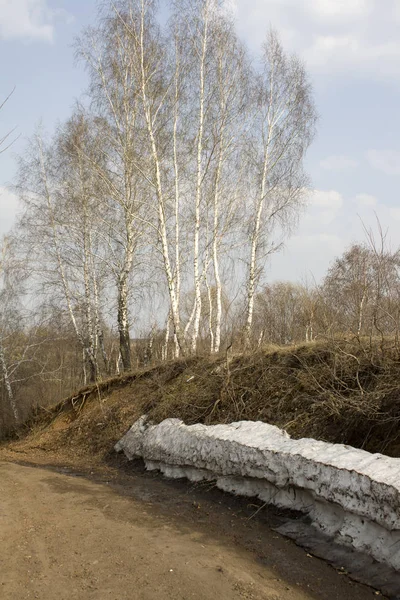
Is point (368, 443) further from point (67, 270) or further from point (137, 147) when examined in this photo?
point (67, 270)

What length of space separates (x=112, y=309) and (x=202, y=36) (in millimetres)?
9562

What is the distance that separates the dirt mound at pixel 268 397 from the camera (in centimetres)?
779

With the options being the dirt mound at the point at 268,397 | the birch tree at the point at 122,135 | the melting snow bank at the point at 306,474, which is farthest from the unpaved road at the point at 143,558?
the birch tree at the point at 122,135

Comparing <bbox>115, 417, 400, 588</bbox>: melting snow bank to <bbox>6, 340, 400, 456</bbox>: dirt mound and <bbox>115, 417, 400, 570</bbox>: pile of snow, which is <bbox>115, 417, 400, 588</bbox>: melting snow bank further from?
<bbox>6, 340, 400, 456</bbox>: dirt mound

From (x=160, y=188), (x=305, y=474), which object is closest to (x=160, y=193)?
(x=160, y=188)

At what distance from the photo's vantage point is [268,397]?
10.2 meters

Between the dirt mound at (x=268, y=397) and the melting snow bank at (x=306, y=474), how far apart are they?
2.52 feet

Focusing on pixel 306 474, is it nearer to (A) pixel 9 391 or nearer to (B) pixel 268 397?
(B) pixel 268 397

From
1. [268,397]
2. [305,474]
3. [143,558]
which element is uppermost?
[268,397]

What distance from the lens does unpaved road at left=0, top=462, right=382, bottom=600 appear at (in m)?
4.96

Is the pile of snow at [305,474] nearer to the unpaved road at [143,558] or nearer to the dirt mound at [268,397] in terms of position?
the unpaved road at [143,558]

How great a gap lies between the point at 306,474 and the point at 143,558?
2.01 meters

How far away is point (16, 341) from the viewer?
2603 cm

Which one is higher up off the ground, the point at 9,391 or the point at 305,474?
the point at 9,391
